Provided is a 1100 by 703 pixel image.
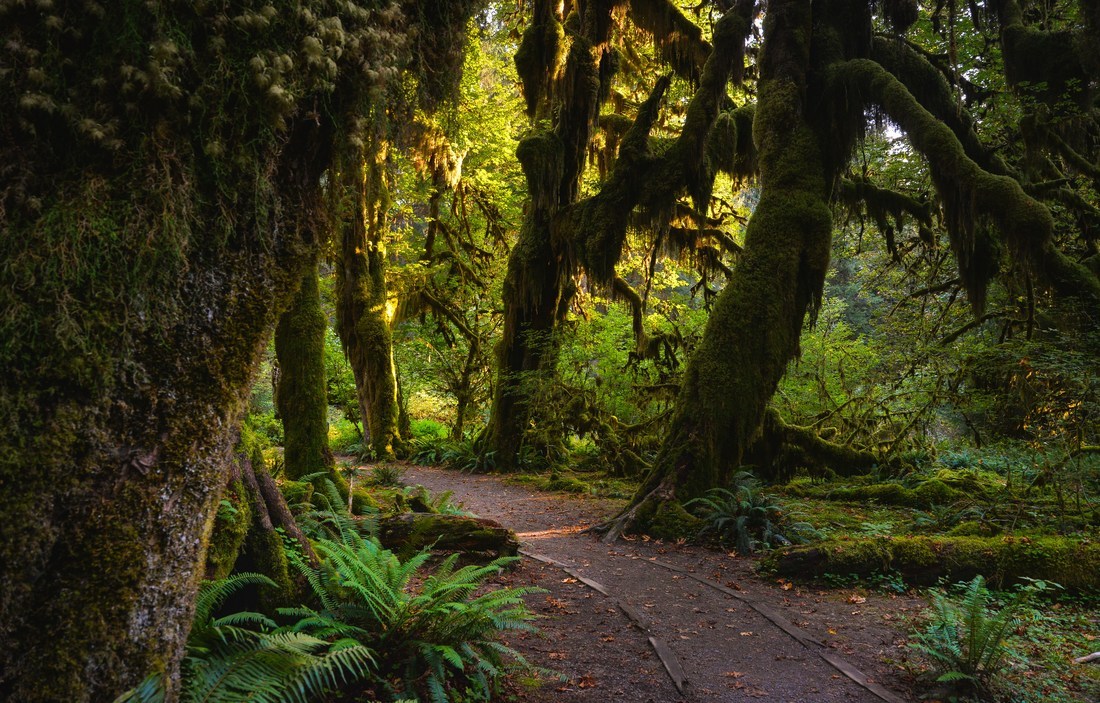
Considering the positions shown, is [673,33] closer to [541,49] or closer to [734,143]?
[541,49]

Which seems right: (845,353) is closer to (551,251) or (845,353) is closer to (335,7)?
(551,251)

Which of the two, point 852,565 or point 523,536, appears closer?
point 852,565

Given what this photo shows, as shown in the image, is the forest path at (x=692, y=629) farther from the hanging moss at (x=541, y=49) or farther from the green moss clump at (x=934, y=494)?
the hanging moss at (x=541, y=49)

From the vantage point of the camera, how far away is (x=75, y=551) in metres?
1.95

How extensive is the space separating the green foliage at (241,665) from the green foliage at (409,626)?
217 mm

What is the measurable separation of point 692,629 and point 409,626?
2680 mm

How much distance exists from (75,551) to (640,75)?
1704 centimetres

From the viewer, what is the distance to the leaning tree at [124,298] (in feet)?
6.27

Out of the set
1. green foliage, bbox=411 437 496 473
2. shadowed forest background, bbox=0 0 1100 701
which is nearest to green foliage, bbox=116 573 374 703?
shadowed forest background, bbox=0 0 1100 701

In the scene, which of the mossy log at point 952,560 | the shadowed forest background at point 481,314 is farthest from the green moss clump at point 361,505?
the mossy log at point 952,560

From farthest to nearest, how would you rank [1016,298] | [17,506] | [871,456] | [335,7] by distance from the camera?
[871,456]
[1016,298]
[335,7]
[17,506]

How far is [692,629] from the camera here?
5.18m

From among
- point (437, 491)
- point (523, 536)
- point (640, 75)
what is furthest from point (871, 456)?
point (640, 75)

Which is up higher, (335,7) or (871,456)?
(335,7)
